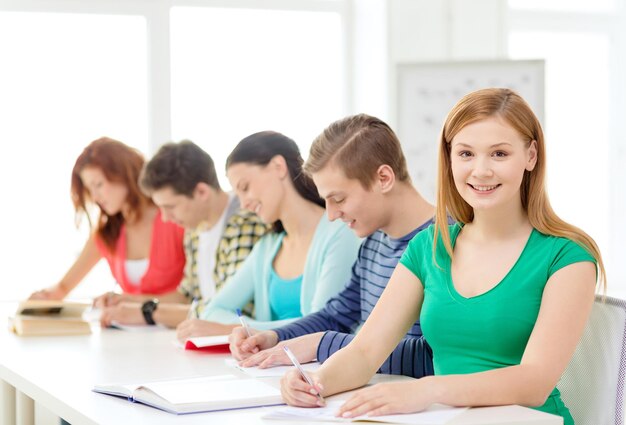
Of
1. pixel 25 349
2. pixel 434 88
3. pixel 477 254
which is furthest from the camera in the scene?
pixel 434 88

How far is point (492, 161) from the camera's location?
174 centimetres

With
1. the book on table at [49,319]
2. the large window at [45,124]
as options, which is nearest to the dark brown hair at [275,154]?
the book on table at [49,319]

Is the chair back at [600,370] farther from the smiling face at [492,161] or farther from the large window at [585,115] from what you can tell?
the large window at [585,115]

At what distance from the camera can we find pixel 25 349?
2.62 meters

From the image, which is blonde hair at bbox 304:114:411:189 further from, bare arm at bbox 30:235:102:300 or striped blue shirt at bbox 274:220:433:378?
Result: bare arm at bbox 30:235:102:300

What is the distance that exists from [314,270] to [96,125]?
9.60ft

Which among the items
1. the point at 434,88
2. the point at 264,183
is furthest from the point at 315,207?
the point at 434,88

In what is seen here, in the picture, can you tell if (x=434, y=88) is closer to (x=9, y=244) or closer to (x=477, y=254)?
(x=9, y=244)

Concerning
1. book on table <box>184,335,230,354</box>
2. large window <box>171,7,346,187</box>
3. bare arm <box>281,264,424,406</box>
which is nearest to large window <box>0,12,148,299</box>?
large window <box>171,7,346,187</box>

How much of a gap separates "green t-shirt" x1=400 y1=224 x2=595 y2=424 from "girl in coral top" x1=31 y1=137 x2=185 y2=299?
1.91 m

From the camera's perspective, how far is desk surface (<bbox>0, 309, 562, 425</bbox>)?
1.58 metres

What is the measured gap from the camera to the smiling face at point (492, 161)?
174 cm

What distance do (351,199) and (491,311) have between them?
0.59 metres

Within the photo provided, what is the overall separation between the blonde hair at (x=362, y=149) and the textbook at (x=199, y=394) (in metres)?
0.57
